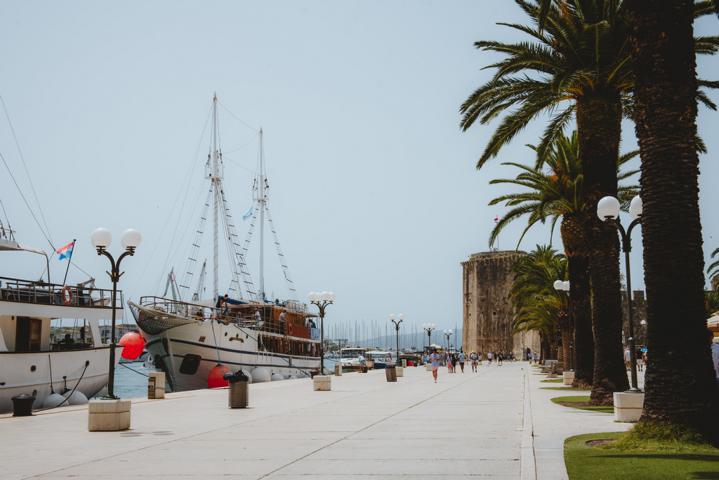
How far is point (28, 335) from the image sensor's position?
25109mm

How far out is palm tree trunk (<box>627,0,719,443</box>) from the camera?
10.5 metres

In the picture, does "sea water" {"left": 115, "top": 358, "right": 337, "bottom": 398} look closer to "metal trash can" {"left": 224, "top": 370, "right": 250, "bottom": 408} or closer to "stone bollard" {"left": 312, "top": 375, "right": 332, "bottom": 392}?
"stone bollard" {"left": 312, "top": 375, "right": 332, "bottom": 392}

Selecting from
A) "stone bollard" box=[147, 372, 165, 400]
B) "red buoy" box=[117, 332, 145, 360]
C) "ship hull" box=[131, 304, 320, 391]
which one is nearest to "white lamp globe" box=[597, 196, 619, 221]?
"stone bollard" box=[147, 372, 165, 400]

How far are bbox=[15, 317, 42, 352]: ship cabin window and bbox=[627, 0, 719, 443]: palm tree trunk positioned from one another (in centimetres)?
2114

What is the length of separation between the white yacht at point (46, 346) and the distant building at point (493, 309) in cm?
8569

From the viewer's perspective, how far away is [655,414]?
34.8 feet

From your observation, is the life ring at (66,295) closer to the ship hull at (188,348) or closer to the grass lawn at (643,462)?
the ship hull at (188,348)

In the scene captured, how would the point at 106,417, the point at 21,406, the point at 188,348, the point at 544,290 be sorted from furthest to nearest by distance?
the point at 544,290 → the point at 188,348 → the point at 21,406 → the point at 106,417

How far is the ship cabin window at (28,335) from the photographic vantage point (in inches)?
979

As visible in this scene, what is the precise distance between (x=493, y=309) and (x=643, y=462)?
4061 inches

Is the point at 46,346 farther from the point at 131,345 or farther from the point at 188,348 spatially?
the point at 188,348

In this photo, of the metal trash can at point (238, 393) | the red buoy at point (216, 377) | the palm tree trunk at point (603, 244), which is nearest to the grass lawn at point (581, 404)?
the palm tree trunk at point (603, 244)

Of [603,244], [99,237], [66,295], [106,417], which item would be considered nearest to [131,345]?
[66,295]

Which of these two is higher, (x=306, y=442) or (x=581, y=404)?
(x=306, y=442)
